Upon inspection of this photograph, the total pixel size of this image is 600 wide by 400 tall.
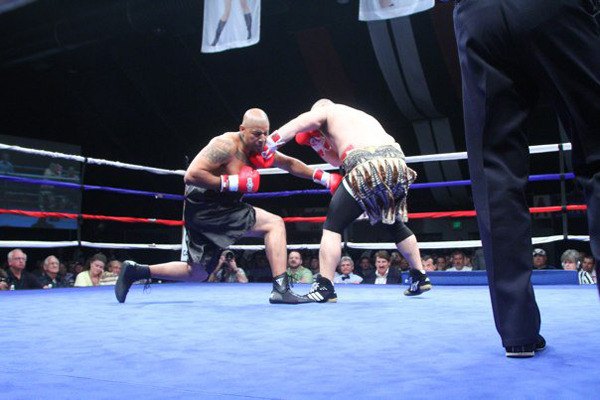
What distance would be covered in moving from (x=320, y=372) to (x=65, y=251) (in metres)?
7.56

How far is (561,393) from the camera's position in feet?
2.54

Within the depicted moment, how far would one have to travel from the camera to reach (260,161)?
2.55m

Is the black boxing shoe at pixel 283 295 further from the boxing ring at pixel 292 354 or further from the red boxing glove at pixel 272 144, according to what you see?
the red boxing glove at pixel 272 144

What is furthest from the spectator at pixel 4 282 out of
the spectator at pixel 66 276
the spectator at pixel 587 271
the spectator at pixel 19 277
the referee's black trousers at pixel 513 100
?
the spectator at pixel 587 271

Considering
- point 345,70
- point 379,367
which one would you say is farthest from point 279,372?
point 345,70

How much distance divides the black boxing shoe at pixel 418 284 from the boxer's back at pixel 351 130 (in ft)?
1.89

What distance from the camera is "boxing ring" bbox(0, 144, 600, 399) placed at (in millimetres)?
828

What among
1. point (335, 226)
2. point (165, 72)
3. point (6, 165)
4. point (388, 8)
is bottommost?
point (335, 226)

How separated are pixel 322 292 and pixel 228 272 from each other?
246 cm

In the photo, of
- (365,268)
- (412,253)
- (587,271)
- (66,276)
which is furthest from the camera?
(365,268)

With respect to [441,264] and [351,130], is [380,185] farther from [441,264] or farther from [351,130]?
[441,264]

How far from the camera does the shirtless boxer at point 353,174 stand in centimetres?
232

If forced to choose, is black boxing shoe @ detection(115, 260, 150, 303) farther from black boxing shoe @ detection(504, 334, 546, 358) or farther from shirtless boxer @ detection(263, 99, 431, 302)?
black boxing shoe @ detection(504, 334, 546, 358)

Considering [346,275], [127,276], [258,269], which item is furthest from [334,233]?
[258,269]
